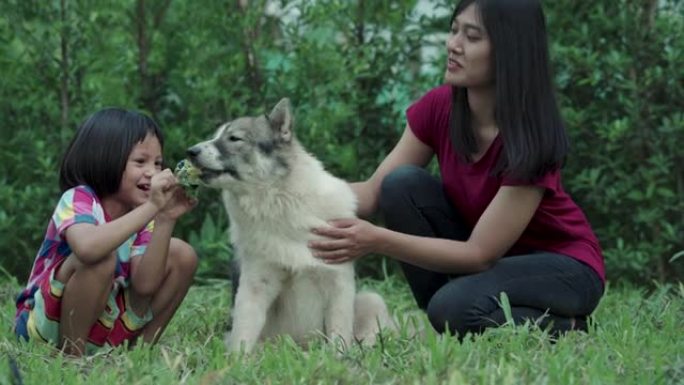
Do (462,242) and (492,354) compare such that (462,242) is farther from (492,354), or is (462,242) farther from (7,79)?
(7,79)

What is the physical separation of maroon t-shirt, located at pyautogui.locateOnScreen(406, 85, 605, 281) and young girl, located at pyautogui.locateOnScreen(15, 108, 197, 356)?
1.12 metres

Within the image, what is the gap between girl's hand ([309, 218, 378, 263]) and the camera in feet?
15.1

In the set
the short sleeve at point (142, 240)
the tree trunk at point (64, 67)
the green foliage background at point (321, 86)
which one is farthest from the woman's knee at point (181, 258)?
the tree trunk at point (64, 67)

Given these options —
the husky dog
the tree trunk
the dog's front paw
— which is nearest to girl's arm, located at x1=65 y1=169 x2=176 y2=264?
the husky dog

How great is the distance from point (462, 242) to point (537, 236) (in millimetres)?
372

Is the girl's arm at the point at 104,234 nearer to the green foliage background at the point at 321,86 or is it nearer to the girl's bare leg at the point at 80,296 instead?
the girl's bare leg at the point at 80,296

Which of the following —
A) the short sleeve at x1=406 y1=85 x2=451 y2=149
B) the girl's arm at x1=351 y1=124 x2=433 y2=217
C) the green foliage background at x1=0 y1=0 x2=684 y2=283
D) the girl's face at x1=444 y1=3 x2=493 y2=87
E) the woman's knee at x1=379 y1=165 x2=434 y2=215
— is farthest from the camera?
the green foliage background at x1=0 y1=0 x2=684 y2=283

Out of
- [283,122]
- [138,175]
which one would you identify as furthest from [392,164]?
[138,175]

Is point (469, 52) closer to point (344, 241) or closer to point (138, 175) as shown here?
point (344, 241)

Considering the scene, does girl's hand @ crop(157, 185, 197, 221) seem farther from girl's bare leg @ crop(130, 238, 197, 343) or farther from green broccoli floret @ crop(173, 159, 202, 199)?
girl's bare leg @ crop(130, 238, 197, 343)

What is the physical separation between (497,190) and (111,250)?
1527 mm

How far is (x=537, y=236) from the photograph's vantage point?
4934 mm

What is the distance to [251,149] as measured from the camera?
193 inches

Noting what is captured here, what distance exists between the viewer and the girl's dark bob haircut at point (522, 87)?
4609 millimetres
